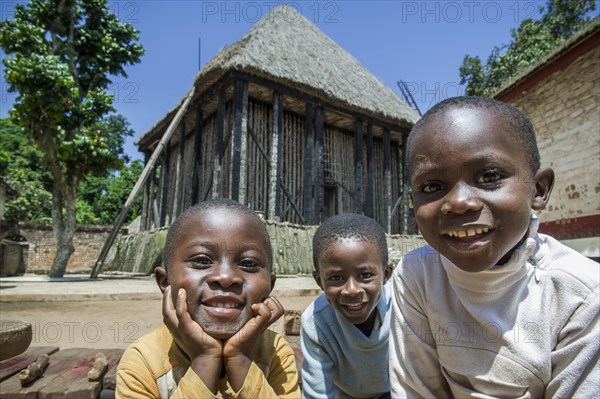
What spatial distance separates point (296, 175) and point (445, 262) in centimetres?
882

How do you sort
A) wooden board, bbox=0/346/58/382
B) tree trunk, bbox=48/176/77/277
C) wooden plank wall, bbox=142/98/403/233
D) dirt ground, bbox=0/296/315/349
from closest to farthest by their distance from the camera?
wooden board, bbox=0/346/58/382, dirt ground, bbox=0/296/315/349, wooden plank wall, bbox=142/98/403/233, tree trunk, bbox=48/176/77/277

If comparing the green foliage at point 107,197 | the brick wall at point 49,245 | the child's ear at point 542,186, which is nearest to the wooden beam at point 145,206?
the brick wall at point 49,245

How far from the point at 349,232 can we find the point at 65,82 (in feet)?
32.9

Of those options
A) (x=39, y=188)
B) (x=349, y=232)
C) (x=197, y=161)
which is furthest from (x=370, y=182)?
(x=39, y=188)

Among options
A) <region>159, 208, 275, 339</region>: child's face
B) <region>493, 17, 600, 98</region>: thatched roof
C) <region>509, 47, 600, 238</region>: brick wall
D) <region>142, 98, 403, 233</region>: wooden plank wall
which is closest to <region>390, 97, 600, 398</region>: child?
<region>159, 208, 275, 339</region>: child's face

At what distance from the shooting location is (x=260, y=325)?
53.2 inches

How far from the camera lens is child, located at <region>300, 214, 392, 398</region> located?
1965 millimetres

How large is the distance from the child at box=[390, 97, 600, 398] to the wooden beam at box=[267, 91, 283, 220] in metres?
7.20

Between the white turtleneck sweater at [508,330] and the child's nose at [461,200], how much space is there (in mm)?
246

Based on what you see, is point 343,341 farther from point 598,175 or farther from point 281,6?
point 281,6

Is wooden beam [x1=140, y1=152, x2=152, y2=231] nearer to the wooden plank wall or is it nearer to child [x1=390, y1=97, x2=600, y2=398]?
the wooden plank wall

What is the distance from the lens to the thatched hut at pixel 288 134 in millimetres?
8766

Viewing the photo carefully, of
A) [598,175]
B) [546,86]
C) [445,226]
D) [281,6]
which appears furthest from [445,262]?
[281,6]

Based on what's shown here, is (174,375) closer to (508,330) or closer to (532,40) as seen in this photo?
(508,330)
